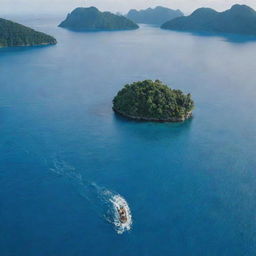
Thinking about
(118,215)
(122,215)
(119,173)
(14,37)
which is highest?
(14,37)

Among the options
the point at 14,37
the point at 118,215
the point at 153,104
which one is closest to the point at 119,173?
the point at 118,215

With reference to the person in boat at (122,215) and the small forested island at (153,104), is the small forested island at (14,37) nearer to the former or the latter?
the small forested island at (153,104)

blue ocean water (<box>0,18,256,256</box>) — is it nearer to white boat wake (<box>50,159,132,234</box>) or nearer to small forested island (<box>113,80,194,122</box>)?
white boat wake (<box>50,159,132,234</box>)

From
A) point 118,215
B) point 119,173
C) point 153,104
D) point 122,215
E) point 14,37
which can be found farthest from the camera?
point 14,37

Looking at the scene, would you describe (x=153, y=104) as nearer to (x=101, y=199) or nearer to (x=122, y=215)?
(x=101, y=199)

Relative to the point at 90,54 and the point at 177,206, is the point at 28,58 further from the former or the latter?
the point at 177,206

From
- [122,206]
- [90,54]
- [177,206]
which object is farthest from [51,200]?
[90,54]

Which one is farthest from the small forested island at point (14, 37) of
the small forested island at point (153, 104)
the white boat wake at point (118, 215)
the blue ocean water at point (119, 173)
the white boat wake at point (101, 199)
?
the white boat wake at point (118, 215)
